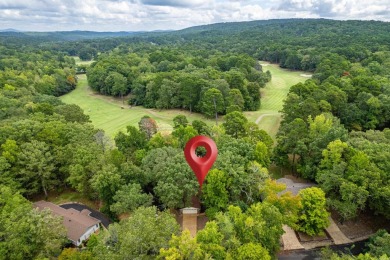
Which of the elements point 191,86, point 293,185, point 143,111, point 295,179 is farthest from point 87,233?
point 191,86

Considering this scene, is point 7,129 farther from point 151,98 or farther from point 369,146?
point 369,146

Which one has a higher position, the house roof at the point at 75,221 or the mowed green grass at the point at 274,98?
the house roof at the point at 75,221

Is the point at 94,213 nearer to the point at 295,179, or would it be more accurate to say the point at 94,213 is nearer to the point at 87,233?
the point at 87,233

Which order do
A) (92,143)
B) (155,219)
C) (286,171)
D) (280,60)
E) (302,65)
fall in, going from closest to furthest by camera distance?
1. (155,219)
2. (92,143)
3. (286,171)
4. (302,65)
5. (280,60)

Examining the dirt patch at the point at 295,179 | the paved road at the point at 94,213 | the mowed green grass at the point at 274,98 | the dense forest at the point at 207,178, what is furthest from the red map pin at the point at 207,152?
the mowed green grass at the point at 274,98

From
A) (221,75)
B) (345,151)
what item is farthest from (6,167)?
(221,75)

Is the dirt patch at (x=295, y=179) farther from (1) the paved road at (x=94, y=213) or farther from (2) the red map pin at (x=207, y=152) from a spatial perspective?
Result: (2) the red map pin at (x=207, y=152)
